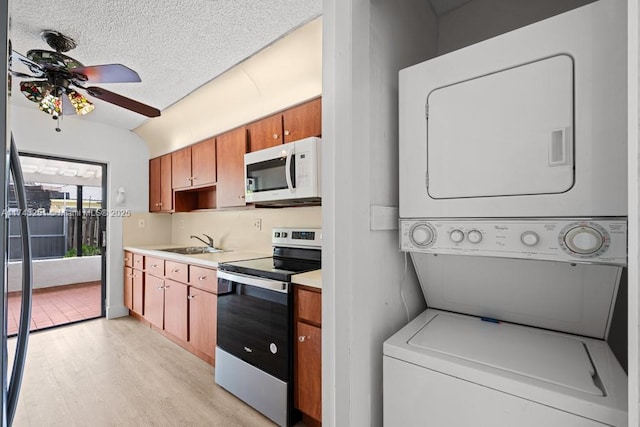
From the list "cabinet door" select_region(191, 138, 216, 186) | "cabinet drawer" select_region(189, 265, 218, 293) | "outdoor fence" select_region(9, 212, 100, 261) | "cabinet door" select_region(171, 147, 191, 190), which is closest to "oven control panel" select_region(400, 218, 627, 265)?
"cabinet drawer" select_region(189, 265, 218, 293)

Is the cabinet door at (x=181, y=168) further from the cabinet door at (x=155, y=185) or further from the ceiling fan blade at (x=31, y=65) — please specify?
the ceiling fan blade at (x=31, y=65)

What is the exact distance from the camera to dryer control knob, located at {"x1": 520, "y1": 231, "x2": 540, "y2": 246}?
834 mm

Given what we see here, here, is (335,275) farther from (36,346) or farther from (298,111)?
(36,346)

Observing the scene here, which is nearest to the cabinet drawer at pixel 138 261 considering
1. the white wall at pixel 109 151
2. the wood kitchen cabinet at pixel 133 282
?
the wood kitchen cabinet at pixel 133 282

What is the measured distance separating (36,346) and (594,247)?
415 centimetres

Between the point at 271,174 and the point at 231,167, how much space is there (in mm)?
717

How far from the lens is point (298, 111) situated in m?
2.24

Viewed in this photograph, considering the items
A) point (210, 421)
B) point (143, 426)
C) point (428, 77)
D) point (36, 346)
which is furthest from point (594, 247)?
point (36, 346)

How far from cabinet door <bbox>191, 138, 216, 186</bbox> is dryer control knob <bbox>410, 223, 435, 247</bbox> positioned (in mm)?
2435

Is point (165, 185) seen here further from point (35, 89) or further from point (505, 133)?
point (505, 133)

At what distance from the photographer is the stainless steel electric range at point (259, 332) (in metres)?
1.72

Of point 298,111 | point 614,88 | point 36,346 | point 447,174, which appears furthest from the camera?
point 36,346

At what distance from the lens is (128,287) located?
3635mm

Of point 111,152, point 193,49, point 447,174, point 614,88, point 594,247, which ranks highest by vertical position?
point 193,49
